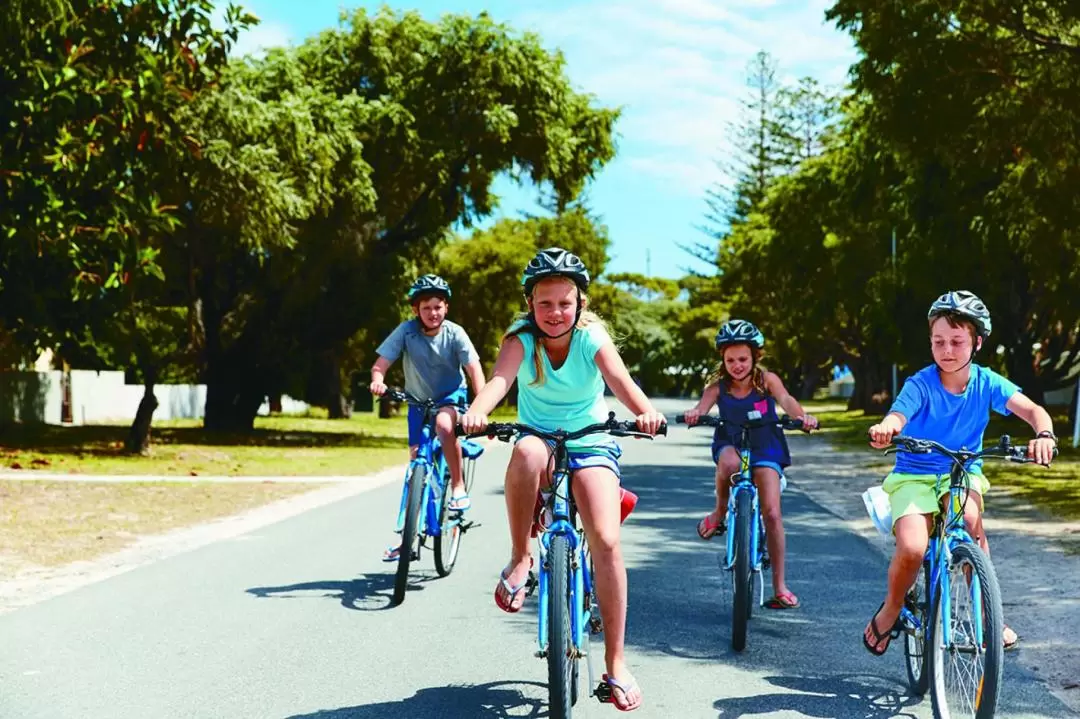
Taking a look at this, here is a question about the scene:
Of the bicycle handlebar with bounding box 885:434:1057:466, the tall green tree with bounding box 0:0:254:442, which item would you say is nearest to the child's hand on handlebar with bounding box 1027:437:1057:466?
the bicycle handlebar with bounding box 885:434:1057:466

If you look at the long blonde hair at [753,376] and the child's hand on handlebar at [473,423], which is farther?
the long blonde hair at [753,376]

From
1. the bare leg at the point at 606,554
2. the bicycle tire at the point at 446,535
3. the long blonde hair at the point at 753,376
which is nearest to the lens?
the bare leg at the point at 606,554

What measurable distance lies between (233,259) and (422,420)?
23103 mm

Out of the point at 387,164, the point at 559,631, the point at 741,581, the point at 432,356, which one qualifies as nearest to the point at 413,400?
the point at 432,356

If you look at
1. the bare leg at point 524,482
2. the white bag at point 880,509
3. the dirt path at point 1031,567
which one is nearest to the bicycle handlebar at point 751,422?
the white bag at point 880,509

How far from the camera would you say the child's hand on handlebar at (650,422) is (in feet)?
16.9

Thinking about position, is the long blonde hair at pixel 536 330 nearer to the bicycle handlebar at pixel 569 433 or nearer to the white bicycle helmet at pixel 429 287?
the bicycle handlebar at pixel 569 433

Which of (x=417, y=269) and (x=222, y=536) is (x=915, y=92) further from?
(x=417, y=269)

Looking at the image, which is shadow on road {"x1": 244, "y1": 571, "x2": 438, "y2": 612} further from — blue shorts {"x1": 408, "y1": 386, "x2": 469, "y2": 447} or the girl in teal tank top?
the girl in teal tank top

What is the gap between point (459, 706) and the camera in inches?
223

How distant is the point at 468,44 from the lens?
2977 centimetres

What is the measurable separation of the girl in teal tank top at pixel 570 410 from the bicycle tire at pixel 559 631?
0.19 metres

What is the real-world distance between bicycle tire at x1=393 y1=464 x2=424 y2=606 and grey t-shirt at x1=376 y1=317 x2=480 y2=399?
98 cm

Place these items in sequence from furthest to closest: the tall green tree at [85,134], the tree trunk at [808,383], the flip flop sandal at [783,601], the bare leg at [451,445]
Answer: the tree trunk at [808,383], the tall green tree at [85,134], the bare leg at [451,445], the flip flop sandal at [783,601]
